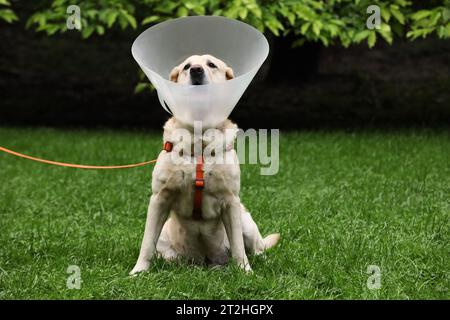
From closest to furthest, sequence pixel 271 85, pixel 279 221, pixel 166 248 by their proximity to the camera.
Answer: pixel 166 248 < pixel 279 221 < pixel 271 85

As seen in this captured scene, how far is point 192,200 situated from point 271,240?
93 cm

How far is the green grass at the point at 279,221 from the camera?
12.2 feet

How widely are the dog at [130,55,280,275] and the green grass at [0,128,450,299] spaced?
7.1 inches

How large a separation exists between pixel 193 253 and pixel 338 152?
14.3 feet

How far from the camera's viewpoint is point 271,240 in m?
4.64

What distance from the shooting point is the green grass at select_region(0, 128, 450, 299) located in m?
3.73

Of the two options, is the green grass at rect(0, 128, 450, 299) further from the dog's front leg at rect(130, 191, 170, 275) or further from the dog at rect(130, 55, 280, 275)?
the dog at rect(130, 55, 280, 275)

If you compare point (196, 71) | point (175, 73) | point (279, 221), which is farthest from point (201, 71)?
point (279, 221)

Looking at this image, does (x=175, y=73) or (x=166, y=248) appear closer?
(x=175, y=73)

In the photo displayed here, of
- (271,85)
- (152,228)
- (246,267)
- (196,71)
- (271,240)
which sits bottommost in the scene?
(246,267)

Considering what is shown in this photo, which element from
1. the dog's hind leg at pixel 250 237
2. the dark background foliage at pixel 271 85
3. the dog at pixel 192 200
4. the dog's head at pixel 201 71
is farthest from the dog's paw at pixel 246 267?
the dark background foliage at pixel 271 85

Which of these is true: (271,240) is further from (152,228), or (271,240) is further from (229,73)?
(229,73)

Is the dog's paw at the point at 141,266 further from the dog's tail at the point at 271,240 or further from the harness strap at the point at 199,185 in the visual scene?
the dog's tail at the point at 271,240

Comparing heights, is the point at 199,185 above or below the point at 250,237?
above
